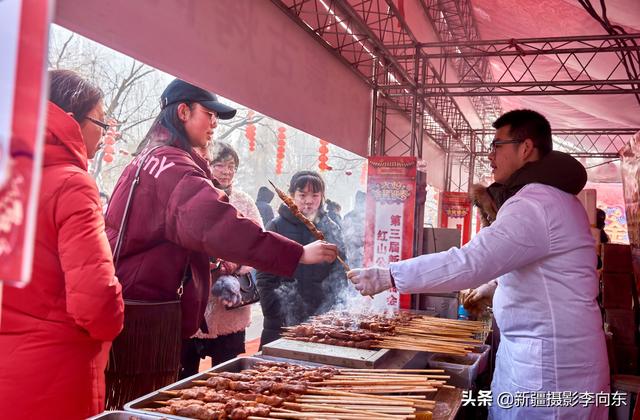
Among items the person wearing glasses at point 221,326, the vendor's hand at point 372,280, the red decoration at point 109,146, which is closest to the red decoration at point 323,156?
the red decoration at point 109,146

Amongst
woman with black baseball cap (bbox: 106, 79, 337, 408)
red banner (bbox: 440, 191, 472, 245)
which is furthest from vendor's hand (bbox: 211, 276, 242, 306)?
red banner (bbox: 440, 191, 472, 245)

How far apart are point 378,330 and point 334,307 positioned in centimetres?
215

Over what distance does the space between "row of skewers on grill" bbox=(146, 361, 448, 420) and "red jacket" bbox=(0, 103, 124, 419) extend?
388 millimetres

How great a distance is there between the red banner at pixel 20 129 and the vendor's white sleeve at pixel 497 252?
231cm

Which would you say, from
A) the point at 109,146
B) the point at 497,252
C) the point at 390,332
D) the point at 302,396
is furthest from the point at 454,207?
the point at 302,396

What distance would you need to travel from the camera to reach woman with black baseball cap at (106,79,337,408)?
2.72 m

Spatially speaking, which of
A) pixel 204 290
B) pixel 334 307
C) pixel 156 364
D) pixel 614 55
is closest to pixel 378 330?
pixel 204 290

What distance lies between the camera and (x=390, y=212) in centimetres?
720

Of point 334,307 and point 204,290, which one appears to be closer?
point 204,290

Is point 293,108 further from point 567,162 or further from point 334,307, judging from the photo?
point 567,162

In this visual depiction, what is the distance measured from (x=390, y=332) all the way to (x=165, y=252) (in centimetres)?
164

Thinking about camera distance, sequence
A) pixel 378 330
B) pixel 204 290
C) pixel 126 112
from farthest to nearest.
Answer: pixel 126 112
pixel 378 330
pixel 204 290

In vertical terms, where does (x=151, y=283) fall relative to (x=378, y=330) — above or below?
above

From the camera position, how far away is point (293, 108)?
631 cm
